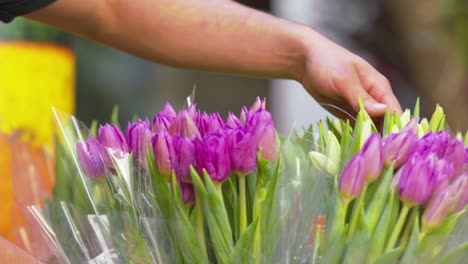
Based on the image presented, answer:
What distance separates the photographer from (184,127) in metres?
1.06

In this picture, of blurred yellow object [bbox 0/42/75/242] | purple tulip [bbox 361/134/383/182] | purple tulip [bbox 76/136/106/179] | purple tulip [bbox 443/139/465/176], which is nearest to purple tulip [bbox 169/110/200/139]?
purple tulip [bbox 76/136/106/179]

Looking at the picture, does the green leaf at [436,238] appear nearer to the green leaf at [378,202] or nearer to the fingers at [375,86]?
the green leaf at [378,202]

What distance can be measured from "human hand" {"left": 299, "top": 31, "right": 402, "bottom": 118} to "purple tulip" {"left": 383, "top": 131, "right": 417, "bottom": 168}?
0.31 metres

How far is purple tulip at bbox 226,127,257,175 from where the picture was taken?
976 millimetres

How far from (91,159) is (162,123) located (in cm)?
11

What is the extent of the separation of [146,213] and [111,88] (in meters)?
5.26

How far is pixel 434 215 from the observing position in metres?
0.96

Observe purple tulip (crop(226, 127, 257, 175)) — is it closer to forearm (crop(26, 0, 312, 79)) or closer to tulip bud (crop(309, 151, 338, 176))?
tulip bud (crop(309, 151, 338, 176))

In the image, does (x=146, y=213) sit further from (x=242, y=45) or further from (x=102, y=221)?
(x=242, y=45)

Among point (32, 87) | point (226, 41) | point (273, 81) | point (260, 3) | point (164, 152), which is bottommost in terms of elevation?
point (273, 81)

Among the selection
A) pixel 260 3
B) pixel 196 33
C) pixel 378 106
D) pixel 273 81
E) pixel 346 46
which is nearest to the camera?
pixel 378 106

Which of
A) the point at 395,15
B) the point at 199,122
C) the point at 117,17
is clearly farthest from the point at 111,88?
the point at 199,122

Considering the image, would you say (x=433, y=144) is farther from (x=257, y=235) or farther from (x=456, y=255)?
(x=257, y=235)

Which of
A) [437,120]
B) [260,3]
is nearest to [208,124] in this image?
[437,120]
